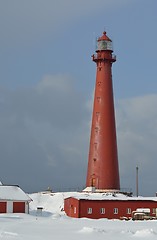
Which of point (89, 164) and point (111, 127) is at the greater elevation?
point (111, 127)

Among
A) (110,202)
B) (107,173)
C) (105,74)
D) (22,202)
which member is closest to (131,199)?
(110,202)

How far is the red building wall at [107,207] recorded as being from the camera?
4554 centimetres

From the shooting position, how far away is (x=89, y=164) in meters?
53.9

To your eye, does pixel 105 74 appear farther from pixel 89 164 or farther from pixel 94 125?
pixel 89 164

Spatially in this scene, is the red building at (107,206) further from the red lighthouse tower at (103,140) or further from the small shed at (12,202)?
the red lighthouse tower at (103,140)

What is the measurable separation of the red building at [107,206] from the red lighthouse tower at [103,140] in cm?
521

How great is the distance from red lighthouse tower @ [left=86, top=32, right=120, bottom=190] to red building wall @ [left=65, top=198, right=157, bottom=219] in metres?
6.27

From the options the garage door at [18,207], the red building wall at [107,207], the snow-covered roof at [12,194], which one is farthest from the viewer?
the red building wall at [107,207]

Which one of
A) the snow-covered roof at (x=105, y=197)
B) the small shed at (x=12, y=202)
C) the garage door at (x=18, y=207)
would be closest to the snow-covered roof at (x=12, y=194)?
the small shed at (x=12, y=202)

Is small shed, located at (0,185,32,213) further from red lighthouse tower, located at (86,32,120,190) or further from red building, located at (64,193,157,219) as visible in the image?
red lighthouse tower, located at (86,32,120,190)

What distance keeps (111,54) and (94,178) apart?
12747 mm

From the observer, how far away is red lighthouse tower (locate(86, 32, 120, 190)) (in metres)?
52.8

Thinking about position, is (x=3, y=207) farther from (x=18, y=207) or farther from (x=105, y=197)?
(x=105, y=197)

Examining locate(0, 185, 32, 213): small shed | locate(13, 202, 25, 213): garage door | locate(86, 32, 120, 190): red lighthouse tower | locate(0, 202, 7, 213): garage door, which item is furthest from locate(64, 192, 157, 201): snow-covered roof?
locate(0, 202, 7, 213): garage door
